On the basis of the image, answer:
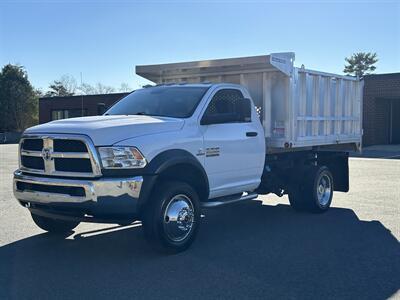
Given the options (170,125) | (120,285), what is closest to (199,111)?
(170,125)

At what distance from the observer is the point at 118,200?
222 inches

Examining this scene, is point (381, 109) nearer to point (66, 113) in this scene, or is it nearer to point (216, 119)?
point (216, 119)

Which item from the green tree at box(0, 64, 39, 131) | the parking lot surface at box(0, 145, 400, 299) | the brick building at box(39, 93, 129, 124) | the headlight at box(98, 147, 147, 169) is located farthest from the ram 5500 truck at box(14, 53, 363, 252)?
the green tree at box(0, 64, 39, 131)

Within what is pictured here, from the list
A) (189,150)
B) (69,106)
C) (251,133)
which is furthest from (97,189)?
(69,106)

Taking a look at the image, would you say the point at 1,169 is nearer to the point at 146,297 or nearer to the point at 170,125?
the point at 170,125

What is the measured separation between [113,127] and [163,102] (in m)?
1.56

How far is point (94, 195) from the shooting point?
5582 mm

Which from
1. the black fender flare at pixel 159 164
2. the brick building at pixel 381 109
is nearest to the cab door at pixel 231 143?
the black fender flare at pixel 159 164

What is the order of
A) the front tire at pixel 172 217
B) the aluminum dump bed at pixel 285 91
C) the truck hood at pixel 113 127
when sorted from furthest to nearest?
the aluminum dump bed at pixel 285 91
the front tire at pixel 172 217
the truck hood at pixel 113 127

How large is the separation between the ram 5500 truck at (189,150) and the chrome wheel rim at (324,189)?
0.02m

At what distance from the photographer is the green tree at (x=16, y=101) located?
176ft

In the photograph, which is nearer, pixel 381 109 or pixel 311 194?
pixel 311 194

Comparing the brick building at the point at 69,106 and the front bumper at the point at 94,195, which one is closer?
the front bumper at the point at 94,195

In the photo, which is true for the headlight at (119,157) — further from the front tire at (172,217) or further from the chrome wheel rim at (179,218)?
the chrome wheel rim at (179,218)
